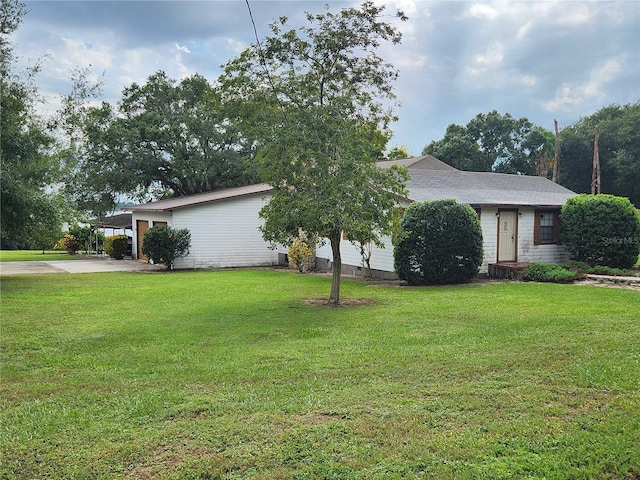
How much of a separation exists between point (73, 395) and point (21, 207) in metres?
11.9

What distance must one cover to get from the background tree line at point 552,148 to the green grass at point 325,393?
3418cm

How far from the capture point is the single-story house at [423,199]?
16578 mm

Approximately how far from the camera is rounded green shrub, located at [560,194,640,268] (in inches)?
637

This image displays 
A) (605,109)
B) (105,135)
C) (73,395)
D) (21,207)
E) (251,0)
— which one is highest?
(605,109)

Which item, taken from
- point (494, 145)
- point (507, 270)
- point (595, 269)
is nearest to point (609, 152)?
point (494, 145)

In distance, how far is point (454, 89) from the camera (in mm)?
22469

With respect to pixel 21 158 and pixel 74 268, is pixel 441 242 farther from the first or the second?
pixel 74 268

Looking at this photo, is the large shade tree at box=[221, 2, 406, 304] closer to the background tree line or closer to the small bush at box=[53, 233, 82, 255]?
the small bush at box=[53, 233, 82, 255]

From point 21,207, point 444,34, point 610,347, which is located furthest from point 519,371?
point 21,207

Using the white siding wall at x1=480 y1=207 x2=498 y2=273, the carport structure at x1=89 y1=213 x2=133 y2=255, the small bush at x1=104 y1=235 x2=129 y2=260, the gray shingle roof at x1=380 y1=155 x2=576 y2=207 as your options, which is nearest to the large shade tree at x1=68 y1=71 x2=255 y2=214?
the carport structure at x1=89 y1=213 x2=133 y2=255

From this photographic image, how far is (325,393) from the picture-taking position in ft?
16.3

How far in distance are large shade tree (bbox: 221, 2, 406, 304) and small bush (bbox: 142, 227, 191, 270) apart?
32.8ft

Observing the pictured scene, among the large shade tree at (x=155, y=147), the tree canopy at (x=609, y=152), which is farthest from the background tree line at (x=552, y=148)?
the large shade tree at (x=155, y=147)

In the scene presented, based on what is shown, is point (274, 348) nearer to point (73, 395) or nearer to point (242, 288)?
point (73, 395)
